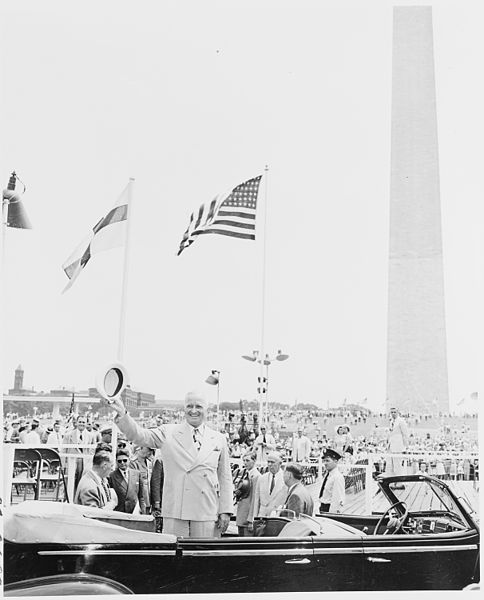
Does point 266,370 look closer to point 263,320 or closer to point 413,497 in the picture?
point 263,320

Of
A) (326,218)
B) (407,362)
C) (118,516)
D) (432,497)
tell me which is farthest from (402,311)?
(118,516)

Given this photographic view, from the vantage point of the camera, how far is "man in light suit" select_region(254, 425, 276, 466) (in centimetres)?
347

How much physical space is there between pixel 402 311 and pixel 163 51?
186 centimetres

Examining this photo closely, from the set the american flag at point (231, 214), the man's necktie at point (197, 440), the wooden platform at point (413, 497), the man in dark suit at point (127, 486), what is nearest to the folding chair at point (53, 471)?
the man in dark suit at point (127, 486)

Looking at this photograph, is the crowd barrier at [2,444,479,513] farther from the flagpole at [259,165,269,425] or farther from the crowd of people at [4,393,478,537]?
the flagpole at [259,165,269,425]

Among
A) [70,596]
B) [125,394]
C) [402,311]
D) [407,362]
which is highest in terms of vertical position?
[402,311]

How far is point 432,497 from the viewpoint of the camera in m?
3.12

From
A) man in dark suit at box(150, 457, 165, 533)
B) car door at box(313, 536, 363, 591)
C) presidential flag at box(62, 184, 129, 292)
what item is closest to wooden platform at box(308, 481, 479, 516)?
car door at box(313, 536, 363, 591)

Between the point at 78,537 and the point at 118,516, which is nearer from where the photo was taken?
the point at 78,537

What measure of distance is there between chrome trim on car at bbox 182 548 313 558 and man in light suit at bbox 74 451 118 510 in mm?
652

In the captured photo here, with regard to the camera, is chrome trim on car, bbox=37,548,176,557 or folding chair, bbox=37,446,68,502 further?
folding chair, bbox=37,446,68,502

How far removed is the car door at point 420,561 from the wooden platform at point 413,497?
0.64ft

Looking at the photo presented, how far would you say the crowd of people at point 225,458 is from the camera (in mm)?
3143

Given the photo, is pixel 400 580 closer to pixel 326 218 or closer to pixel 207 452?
pixel 207 452
